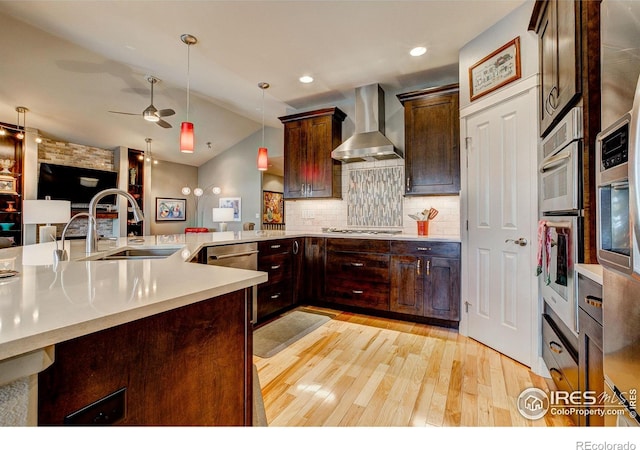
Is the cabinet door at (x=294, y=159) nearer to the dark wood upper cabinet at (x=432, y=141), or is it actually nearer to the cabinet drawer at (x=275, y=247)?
the cabinet drawer at (x=275, y=247)

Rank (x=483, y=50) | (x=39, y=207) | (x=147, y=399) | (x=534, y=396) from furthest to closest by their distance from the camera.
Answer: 1. (x=39, y=207)
2. (x=483, y=50)
3. (x=534, y=396)
4. (x=147, y=399)

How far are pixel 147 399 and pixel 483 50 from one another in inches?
130

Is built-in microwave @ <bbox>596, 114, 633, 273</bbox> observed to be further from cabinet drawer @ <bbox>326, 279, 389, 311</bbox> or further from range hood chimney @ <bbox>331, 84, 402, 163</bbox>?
range hood chimney @ <bbox>331, 84, 402, 163</bbox>

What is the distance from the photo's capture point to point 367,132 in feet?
11.8

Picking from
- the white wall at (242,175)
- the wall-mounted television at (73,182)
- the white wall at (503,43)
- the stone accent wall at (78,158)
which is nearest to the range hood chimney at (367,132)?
the white wall at (503,43)

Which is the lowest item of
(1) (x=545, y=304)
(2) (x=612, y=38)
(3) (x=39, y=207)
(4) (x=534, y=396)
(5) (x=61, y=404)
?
(4) (x=534, y=396)

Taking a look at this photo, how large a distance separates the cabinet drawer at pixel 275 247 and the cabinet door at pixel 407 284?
3.87 ft

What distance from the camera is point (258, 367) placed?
81.4 inches

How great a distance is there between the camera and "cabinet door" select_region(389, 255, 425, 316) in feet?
9.53

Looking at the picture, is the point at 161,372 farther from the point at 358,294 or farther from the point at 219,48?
the point at 219,48

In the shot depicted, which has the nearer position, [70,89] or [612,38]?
[612,38]

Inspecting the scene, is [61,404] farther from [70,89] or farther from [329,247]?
[70,89]

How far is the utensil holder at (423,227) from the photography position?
10.8ft

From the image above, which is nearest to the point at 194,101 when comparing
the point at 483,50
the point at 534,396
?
the point at 483,50
